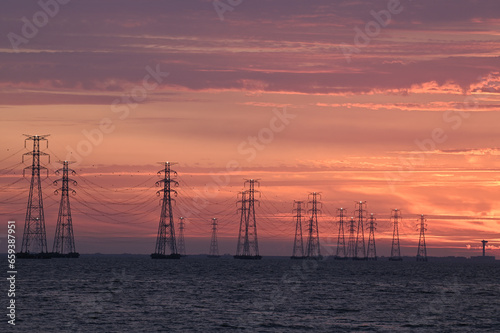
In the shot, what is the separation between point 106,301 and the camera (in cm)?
10988

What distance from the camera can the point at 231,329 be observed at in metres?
81.9

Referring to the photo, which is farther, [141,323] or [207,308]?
[207,308]

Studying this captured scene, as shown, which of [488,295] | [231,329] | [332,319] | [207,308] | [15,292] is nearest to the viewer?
[231,329]

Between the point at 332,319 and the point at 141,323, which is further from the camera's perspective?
the point at 332,319

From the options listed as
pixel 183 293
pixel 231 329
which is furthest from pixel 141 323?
pixel 183 293

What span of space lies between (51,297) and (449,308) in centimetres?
5898

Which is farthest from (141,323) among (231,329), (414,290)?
(414,290)

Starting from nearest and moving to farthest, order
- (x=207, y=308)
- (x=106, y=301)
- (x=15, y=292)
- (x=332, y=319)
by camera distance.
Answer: (x=332, y=319), (x=207, y=308), (x=106, y=301), (x=15, y=292)

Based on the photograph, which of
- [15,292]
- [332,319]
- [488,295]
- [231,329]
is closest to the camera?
[231,329]

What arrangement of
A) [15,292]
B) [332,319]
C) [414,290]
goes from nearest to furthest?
[332,319] < [15,292] < [414,290]

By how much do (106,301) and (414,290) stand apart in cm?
6856

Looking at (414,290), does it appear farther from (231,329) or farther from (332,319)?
(231,329)

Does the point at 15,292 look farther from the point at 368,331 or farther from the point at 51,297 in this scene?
the point at 368,331

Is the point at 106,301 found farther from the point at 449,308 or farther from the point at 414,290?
the point at 414,290
